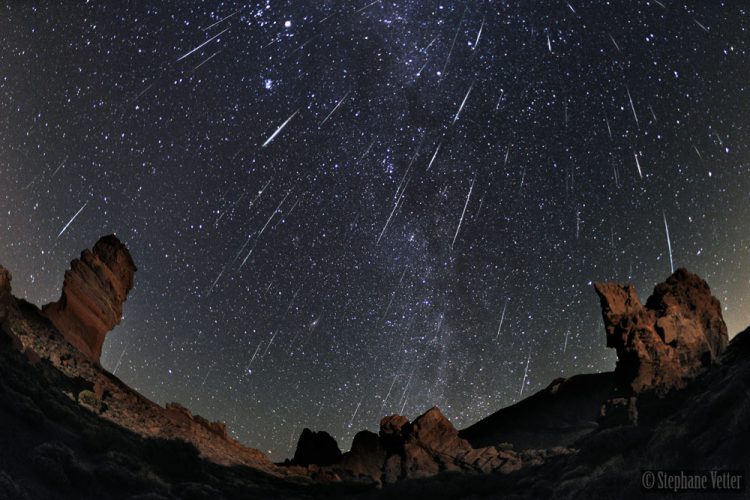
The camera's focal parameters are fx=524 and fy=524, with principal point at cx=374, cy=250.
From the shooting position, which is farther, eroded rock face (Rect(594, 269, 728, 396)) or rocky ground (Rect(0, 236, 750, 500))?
eroded rock face (Rect(594, 269, 728, 396))

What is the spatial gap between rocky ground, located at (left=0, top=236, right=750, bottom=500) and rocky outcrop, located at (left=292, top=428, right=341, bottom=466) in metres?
0.17

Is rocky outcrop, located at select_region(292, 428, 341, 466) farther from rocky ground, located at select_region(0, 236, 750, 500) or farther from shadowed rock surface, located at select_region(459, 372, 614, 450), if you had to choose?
shadowed rock surface, located at select_region(459, 372, 614, 450)

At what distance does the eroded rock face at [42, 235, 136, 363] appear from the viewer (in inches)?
1741

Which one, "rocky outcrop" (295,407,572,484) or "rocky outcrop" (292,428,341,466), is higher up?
"rocky outcrop" (295,407,572,484)

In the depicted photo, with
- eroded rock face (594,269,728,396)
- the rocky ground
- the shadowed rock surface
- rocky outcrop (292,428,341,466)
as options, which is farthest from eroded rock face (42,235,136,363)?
eroded rock face (594,269,728,396)

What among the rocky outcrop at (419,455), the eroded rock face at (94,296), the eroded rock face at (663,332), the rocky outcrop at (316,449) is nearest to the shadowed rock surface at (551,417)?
the eroded rock face at (663,332)

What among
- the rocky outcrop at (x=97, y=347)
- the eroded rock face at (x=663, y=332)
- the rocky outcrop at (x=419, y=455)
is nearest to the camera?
the rocky outcrop at (x=97, y=347)

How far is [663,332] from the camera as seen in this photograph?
4500 centimetres

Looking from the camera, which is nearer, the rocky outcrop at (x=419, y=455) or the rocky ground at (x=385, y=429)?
the rocky ground at (x=385, y=429)

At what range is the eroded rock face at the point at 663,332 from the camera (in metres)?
42.5

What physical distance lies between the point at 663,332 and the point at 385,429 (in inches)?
1059

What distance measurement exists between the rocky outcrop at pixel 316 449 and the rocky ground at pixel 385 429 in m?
0.17

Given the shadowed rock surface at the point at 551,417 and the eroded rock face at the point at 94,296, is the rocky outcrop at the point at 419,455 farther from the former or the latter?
the eroded rock face at the point at 94,296

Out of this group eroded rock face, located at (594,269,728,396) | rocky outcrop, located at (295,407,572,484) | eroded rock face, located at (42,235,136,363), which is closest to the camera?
rocky outcrop, located at (295,407,572,484)
